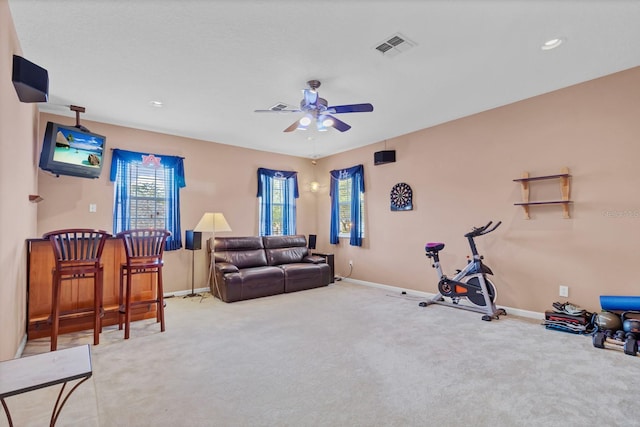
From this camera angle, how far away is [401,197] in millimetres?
5574

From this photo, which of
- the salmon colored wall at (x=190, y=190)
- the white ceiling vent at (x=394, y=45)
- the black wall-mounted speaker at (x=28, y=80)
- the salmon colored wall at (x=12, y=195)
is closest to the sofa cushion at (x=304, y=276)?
the salmon colored wall at (x=190, y=190)

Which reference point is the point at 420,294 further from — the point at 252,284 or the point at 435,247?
the point at 252,284

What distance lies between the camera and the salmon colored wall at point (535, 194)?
336 centimetres

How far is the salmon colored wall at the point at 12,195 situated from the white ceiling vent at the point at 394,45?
9.42ft

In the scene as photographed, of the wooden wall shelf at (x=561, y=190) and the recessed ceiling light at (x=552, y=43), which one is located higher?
the recessed ceiling light at (x=552, y=43)

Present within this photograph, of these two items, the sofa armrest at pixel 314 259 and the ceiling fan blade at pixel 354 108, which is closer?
the ceiling fan blade at pixel 354 108

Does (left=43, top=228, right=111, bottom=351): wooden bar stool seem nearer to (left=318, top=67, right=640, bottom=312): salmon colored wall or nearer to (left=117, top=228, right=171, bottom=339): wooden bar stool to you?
(left=117, top=228, right=171, bottom=339): wooden bar stool

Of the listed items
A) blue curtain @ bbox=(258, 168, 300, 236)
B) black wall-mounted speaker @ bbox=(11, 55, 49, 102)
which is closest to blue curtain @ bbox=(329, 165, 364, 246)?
blue curtain @ bbox=(258, 168, 300, 236)

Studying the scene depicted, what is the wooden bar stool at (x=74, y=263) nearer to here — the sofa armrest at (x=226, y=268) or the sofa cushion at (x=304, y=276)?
the sofa armrest at (x=226, y=268)

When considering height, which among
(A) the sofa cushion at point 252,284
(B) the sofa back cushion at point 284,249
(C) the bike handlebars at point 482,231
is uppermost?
(C) the bike handlebars at point 482,231

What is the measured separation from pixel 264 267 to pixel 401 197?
9.18 ft

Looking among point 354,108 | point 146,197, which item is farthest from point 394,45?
point 146,197

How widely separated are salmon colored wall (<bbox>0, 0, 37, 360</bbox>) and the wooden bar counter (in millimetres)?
99

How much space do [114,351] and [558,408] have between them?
3686 millimetres
